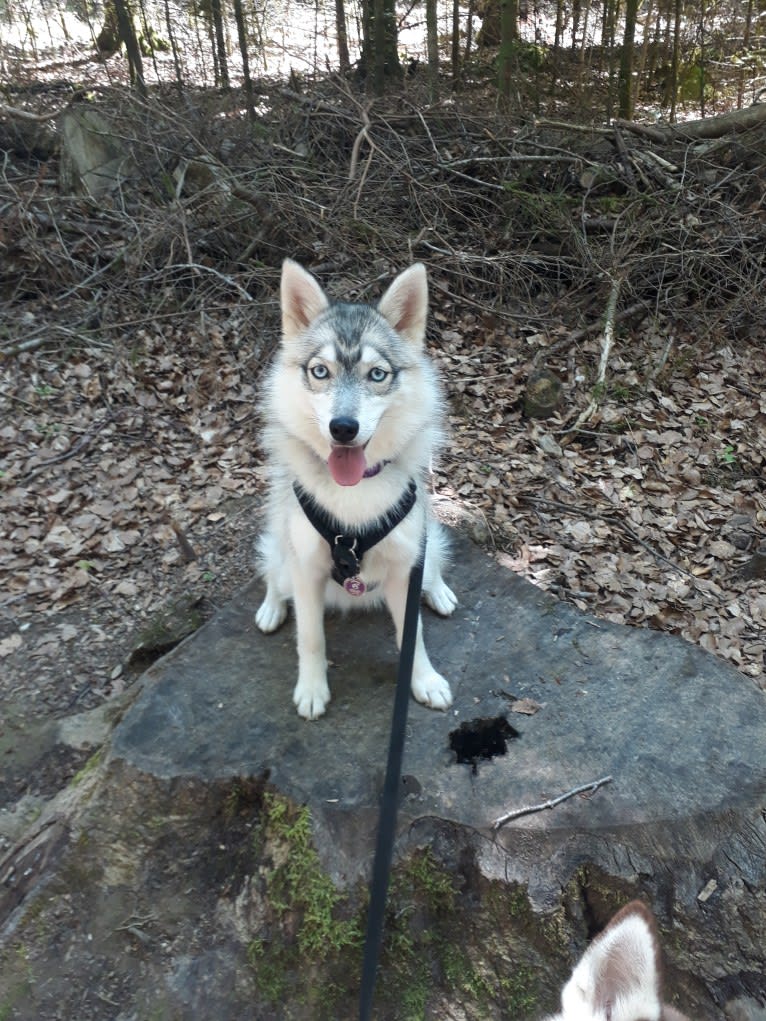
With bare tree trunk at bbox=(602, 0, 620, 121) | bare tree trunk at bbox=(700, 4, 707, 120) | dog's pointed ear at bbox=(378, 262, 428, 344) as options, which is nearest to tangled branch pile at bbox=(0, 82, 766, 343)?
bare tree trunk at bbox=(700, 4, 707, 120)

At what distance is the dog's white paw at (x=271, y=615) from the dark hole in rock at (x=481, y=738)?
0.95m

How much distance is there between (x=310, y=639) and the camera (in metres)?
2.66

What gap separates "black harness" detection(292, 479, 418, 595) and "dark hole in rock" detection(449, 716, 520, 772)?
2.32 ft

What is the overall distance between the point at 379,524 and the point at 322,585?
364mm

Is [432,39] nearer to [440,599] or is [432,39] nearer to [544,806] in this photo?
[440,599]

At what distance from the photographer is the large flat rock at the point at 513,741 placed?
2.14m

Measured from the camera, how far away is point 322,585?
2.73 m

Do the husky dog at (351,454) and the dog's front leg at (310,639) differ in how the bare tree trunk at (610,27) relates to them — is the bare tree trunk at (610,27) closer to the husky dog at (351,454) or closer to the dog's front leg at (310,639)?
the husky dog at (351,454)

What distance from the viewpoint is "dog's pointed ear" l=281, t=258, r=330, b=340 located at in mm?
2596

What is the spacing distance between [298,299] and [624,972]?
232cm

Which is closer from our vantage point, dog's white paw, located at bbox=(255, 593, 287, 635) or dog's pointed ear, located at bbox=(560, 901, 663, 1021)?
dog's pointed ear, located at bbox=(560, 901, 663, 1021)

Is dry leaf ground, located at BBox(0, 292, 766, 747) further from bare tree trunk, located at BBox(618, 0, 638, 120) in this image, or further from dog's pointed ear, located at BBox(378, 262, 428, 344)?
bare tree trunk, located at BBox(618, 0, 638, 120)

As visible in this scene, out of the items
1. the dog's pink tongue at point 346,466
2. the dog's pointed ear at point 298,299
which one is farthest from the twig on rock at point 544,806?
the dog's pointed ear at point 298,299

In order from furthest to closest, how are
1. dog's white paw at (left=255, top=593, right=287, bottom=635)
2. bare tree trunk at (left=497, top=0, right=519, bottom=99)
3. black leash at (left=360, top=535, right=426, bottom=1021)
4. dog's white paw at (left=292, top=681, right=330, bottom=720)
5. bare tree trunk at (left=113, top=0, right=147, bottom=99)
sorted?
bare tree trunk at (left=113, top=0, right=147, bottom=99) < bare tree trunk at (left=497, top=0, right=519, bottom=99) < dog's white paw at (left=255, top=593, right=287, bottom=635) < dog's white paw at (left=292, top=681, right=330, bottom=720) < black leash at (left=360, top=535, right=426, bottom=1021)
